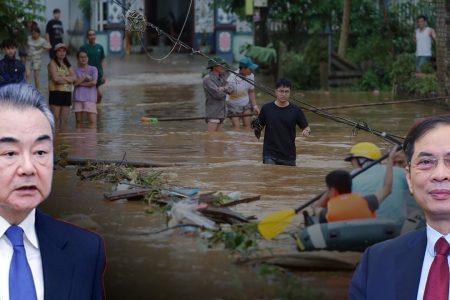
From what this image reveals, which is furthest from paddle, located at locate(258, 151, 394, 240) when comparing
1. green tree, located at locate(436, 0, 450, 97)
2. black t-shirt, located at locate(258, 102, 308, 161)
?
green tree, located at locate(436, 0, 450, 97)

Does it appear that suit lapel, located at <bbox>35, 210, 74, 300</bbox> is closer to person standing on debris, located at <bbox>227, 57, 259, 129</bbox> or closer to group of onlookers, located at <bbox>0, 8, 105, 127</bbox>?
person standing on debris, located at <bbox>227, 57, 259, 129</bbox>

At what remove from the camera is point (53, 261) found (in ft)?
11.8

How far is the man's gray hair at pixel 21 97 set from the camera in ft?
11.9

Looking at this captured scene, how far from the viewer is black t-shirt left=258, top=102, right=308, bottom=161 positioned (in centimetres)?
→ 779

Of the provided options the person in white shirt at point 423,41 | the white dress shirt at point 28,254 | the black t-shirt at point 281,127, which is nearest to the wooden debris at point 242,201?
the black t-shirt at point 281,127

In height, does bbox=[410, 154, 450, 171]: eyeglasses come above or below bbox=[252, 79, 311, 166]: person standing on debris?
above

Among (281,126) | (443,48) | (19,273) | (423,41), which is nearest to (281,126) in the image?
(281,126)

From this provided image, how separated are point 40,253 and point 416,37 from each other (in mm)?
16572

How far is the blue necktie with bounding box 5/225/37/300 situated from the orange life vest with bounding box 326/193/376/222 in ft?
7.92

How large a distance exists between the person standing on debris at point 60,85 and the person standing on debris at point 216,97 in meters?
2.23

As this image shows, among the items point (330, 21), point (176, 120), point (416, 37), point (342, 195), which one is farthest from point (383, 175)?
point (330, 21)

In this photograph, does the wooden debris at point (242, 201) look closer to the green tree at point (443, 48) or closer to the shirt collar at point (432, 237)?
the shirt collar at point (432, 237)

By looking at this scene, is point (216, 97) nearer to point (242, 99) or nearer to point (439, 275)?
point (242, 99)

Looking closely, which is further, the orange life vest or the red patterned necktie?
Answer: the orange life vest
